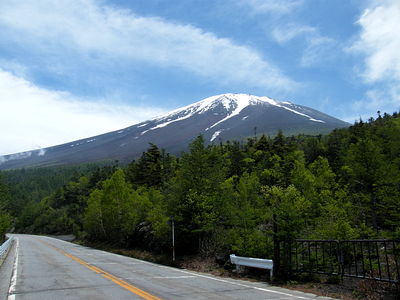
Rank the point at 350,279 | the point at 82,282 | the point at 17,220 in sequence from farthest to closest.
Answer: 1. the point at 17,220
2. the point at 82,282
3. the point at 350,279

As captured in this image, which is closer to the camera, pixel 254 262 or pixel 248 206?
pixel 254 262

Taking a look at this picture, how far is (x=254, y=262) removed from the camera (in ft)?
41.8

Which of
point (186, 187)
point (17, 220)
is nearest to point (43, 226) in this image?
point (17, 220)

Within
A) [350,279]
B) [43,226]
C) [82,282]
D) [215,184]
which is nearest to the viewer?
[350,279]

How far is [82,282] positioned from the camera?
37.9 feet

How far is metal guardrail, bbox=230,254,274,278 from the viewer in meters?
11.9

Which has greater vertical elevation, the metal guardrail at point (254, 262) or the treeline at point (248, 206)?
the treeline at point (248, 206)

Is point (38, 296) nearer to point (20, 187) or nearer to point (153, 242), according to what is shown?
point (153, 242)

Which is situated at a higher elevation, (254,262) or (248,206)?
(248,206)

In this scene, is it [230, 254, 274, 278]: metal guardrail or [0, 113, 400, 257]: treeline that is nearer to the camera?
[230, 254, 274, 278]: metal guardrail

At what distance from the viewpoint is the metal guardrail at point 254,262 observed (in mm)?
11922

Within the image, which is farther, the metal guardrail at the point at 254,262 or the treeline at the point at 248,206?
the treeline at the point at 248,206

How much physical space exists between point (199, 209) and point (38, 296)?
11088 mm

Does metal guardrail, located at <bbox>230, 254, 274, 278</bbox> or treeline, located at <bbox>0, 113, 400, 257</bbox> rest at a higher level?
treeline, located at <bbox>0, 113, 400, 257</bbox>
